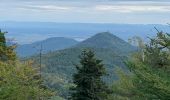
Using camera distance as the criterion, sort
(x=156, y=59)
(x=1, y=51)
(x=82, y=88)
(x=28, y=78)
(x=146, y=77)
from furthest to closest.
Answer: (x=1, y=51) < (x=82, y=88) < (x=28, y=78) < (x=156, y=59) < (x=146, y=77)

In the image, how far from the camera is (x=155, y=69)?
564 inches

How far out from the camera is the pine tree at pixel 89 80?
29.5 metres

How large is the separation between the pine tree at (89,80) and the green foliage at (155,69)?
13677 mm

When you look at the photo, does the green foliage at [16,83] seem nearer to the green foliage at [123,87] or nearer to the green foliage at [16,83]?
the green foliage at [16,83]

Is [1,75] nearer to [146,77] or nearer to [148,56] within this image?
[148,56]

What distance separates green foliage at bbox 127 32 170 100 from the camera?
1295cm

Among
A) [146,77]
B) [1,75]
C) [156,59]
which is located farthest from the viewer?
[1,75]

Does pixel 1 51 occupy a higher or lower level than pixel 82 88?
higher

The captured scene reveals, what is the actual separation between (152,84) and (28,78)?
49.4ft

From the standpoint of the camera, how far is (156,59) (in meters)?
15.6

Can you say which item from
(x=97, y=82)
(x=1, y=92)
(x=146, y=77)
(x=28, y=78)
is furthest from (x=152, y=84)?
(x=97, y=82)

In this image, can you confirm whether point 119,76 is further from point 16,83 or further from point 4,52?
point 4,52

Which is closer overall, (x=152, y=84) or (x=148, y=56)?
(x=152, y=84)

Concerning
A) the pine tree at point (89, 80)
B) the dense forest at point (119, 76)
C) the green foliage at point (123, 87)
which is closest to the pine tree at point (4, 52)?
the dense forest at point (119, 76)
